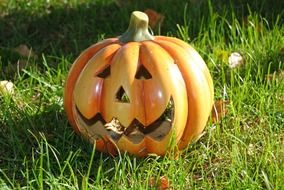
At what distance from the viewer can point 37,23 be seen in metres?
3.55

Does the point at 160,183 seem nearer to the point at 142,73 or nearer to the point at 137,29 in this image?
the point at 142,73

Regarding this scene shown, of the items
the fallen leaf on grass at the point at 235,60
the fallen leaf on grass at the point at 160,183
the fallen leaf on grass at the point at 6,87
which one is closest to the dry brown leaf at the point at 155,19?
the fallen leaf on grass at the point at 235,60

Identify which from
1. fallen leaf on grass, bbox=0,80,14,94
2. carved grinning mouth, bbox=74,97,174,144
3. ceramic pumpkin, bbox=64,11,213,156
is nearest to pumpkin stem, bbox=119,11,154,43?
ceramic pumpkin, bbox=64,11,213,156

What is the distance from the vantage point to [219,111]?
8.20 ft

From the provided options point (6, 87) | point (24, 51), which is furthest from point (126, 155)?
point (24, 51)

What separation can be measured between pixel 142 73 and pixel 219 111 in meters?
0.44

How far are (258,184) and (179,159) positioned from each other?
303 millimetres

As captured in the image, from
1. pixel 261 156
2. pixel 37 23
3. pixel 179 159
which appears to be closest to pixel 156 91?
pixel 179 159

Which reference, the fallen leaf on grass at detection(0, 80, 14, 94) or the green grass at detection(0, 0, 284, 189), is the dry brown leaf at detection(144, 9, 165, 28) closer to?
the green grass at detection(0, 0, 284, 189)

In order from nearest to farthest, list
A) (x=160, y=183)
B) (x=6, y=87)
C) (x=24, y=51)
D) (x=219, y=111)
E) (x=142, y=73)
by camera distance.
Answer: (x=160, y=183), (x=142, y=73), (x=219, y=111), (x=6, y=87), (x=24, y=51)

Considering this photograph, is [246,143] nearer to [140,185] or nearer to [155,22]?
[140,185]

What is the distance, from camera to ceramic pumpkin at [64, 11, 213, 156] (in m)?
2.14

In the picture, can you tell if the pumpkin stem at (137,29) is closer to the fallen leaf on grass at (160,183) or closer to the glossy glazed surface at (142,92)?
the glossy glazed surface at (142,92)

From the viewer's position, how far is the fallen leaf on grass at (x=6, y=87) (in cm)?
270
